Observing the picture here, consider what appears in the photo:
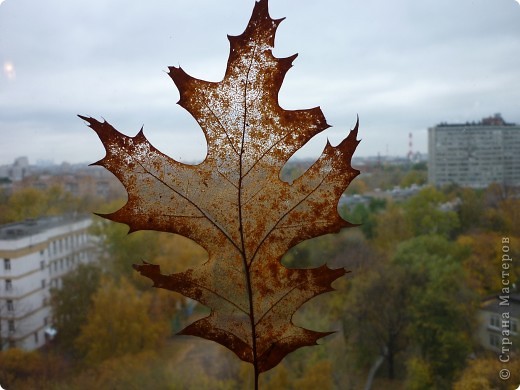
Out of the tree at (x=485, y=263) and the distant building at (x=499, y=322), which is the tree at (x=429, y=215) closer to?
the tree at (x=485, y=263)

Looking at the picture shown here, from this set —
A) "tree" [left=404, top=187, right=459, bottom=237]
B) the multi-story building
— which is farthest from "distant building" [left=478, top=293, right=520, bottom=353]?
the multi-story building

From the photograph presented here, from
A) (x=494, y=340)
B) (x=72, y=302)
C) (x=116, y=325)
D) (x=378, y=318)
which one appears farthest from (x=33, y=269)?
(x=494, y=340)

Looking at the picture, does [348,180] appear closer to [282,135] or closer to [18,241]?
[282,135]

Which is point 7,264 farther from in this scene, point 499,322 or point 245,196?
point 499,322

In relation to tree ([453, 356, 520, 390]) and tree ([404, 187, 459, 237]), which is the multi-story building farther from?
tree ([453, 356, 520, 390])

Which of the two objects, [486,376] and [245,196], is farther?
[486,376]

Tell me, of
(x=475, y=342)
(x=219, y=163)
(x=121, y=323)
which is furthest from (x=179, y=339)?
(x=219, y=163)
